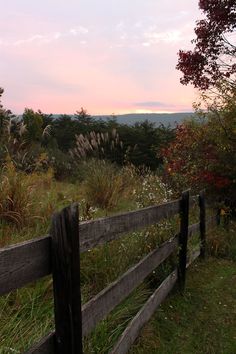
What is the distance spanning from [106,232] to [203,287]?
3.47 meters

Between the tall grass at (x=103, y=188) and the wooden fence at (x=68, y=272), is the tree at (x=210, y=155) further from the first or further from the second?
the wooden fence at (x=68, y=272)

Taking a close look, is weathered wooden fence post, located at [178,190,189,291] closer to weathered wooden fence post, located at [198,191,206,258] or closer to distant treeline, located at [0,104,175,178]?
weathered wooden fence post, located at [198,191,206,258]

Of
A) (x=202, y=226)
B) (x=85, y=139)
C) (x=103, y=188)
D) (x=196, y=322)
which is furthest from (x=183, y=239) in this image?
(x=85, y=139)

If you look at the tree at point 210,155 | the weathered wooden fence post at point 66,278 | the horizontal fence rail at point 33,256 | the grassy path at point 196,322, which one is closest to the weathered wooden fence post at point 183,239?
the grassy path at point 196,322

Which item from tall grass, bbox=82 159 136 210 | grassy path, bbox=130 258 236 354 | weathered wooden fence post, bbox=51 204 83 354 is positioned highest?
weathered wooden fence post, bbox=51 204 83 354

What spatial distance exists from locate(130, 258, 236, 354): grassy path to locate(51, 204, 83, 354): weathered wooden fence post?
1.68 metres

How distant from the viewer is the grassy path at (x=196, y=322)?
15.0 ft

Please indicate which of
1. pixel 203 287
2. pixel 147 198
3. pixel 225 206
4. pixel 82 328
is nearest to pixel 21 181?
pixel 147 198

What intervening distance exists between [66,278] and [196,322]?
10.1ft

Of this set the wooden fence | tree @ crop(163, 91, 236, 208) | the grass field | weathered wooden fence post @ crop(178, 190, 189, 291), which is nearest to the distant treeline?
tree @ crop(163, 91, 236, 208)

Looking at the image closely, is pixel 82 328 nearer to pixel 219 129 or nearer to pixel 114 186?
pixel 114 186

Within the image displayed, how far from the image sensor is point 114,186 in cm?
1020

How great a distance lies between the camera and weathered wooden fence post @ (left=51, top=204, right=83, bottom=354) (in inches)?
100.0

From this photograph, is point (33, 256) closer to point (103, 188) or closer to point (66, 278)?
point (66, 278)
